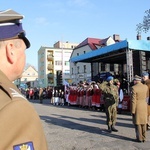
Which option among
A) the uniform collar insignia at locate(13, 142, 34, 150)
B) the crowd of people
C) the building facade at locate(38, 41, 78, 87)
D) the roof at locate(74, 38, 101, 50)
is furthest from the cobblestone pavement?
the building facade at locate(38, 41, 78, 87)

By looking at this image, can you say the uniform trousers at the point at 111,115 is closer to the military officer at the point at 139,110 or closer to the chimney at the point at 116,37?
the military officer at the point at 139,110

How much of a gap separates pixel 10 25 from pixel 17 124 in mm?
478

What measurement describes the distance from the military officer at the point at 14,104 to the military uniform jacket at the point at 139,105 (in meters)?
6.13

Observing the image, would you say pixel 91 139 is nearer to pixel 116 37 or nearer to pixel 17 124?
pixel 17 124

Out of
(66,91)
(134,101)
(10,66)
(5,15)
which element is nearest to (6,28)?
(5,15)

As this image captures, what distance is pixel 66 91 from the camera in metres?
22.0

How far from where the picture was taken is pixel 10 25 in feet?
3.91

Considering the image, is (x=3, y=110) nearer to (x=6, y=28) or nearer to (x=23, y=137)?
(x=23, y=137)

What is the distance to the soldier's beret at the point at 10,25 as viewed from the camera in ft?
3.81

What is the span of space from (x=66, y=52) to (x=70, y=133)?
69579 millimetres

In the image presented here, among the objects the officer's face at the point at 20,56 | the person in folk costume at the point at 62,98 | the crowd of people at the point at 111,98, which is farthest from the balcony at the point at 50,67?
the officer's face at the point at 20,56

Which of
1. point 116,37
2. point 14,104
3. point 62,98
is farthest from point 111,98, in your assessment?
point 116,37

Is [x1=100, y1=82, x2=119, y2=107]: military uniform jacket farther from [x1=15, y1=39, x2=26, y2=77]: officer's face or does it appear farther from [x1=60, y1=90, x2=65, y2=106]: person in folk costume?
[x1=60, y1=90, x2=65, y2=106]: person in folk costume

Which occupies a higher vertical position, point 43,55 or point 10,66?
point 43,55
